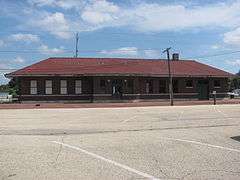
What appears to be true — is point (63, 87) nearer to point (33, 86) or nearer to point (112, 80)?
point (33, 86)

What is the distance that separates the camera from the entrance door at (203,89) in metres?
57.4

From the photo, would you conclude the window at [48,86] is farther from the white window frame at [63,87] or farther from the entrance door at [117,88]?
the entrance door at [117,88]

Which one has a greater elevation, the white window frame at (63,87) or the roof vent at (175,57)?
the roof vent at (175,57)

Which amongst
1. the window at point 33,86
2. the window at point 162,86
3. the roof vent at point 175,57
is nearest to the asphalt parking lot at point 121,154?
the window at point 33,86

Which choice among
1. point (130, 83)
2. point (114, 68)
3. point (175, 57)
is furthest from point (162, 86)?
point (175, 57)

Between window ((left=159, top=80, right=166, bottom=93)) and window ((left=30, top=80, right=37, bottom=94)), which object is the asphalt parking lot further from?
window ((left=159, top=80, right=166, bottom=93))

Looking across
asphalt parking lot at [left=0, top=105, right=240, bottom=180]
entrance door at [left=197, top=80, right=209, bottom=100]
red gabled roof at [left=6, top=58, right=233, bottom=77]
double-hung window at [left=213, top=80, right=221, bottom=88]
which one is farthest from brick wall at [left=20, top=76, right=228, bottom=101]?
asphalt parking lot at [left=0, top=105, right=240, bottom=180]

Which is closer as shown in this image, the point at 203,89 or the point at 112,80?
the point at 112,80

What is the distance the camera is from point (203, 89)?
5788 cm

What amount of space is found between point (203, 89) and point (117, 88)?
35.0ft

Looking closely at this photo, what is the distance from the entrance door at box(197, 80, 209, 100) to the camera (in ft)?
188

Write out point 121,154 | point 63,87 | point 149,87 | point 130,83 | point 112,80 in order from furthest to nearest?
point 149,87, point 130,83, point 112,80, point 63,87, point 121,154

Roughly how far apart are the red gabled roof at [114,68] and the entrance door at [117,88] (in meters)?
1.09

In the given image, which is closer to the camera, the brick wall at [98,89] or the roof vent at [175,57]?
the brick wall at [98,89]
